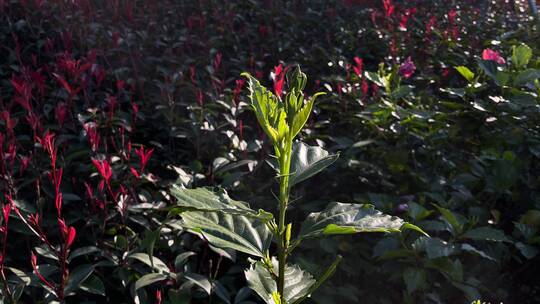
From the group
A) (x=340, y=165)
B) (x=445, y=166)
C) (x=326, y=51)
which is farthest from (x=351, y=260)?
(x=326, y=51)

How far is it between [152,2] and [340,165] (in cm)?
194

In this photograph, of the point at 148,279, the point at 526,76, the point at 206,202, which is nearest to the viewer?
the point at 206,202

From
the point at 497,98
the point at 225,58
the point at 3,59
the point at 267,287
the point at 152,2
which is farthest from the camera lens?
the point at 152,2

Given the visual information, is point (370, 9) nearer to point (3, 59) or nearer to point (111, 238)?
point (3, 59)

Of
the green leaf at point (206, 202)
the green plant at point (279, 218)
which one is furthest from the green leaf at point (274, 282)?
the green leaf at point (206, 202)

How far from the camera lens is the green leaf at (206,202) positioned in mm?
814

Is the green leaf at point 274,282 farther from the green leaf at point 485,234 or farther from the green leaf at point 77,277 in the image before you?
the green leaf at point 485,234

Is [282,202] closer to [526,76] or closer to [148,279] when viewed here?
[148,279]

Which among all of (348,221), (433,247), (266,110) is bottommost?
(433,247)

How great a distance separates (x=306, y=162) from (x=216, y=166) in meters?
1.01

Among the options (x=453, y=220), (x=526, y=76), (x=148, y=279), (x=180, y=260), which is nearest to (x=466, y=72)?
(x=526, y=76)

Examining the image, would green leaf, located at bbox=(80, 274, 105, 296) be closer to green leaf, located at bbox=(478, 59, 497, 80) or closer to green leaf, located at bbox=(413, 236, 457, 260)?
green leaf, located at bbox=(413, 236, 457, 260)

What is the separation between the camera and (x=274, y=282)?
954mm

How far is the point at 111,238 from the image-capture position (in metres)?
1.87
